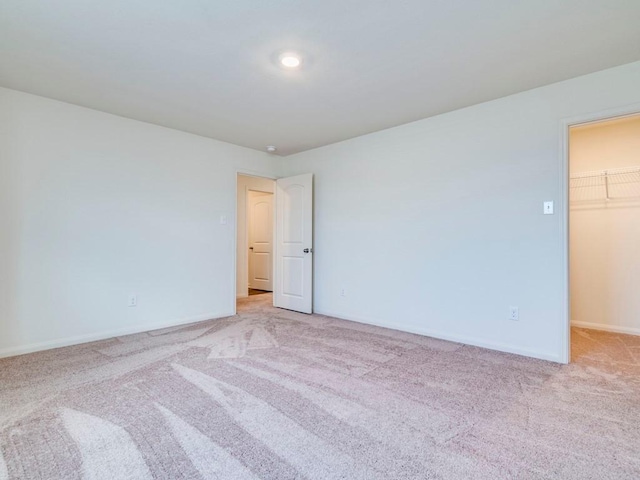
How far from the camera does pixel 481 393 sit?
89.1 inches

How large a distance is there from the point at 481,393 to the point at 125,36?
11.0 feet

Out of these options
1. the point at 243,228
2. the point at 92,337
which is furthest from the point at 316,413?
the point at 243,228

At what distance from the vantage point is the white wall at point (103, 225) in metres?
3.00

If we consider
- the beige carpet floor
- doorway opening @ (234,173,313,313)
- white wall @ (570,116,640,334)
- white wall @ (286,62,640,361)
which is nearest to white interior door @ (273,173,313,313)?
doorway opening @ (234,173,313,313)

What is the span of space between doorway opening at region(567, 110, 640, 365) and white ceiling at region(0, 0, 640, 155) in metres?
1.82

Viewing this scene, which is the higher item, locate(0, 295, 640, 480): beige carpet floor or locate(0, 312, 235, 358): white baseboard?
locate(0, 312, 235, 358): white baseboard

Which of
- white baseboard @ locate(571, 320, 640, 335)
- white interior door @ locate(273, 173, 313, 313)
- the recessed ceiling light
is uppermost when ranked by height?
the recessed ceiling light

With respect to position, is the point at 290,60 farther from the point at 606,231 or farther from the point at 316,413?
the point at 606,231

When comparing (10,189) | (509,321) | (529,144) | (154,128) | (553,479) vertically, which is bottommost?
(553,479)

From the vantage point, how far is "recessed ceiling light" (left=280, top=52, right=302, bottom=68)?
2.38m

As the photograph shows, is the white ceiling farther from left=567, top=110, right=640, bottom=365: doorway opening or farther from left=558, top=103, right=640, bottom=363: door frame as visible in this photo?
left=567, top=110, right=640, bottom=365: doorway opening

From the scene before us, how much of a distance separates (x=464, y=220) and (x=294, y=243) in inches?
96.9

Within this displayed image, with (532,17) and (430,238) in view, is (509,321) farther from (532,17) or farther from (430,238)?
(532,17)

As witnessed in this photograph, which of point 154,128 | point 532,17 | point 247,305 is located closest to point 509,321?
point 532,17
